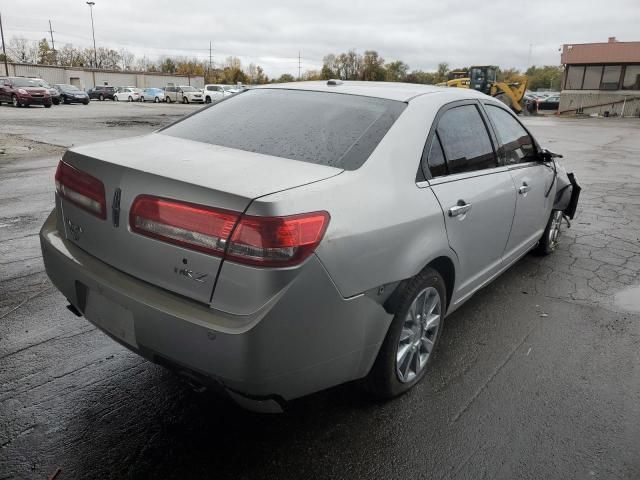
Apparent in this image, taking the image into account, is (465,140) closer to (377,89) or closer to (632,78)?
(377,89)

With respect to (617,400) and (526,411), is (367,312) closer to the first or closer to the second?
(526,411)

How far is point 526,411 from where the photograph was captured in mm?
2711

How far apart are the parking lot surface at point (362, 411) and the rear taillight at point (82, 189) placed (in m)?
1.01

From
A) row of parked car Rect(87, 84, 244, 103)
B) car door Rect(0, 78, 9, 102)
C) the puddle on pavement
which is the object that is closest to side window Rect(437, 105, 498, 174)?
the puddle on pavement

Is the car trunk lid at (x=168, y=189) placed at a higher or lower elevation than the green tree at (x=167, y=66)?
lower

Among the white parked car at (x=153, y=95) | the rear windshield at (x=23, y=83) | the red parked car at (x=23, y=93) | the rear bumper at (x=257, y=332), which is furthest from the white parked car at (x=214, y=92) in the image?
the rear bumper at (x=257, y=332)

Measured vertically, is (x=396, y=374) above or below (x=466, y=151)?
below

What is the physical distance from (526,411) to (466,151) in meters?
1.55

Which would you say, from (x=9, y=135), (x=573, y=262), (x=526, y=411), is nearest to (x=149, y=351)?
(x=526, y=411)

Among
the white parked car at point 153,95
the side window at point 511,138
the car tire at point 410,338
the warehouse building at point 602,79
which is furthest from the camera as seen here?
the white parked car at point 153,95

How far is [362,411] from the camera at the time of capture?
8.73 ft

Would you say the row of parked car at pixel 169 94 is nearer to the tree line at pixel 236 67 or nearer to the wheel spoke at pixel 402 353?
the tree line at pixel 236 67

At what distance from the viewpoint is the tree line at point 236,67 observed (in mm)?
70375

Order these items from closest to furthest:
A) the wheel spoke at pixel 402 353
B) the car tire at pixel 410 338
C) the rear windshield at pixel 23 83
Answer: the car tire at pixel 410 338, the wheel spoke at pixel 402 353, the rear windshield at pixel 23 83
